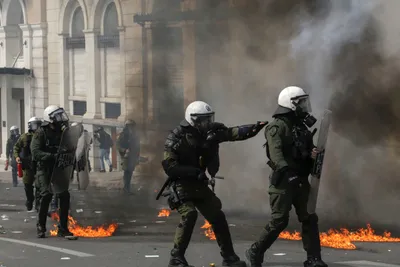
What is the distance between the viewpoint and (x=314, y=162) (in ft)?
25.1

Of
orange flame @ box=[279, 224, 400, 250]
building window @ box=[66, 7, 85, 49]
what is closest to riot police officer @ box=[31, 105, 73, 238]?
orange flame @ box=[279, 224, 400, 250]

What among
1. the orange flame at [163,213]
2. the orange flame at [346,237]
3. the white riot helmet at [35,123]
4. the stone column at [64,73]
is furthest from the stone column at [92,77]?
the orange flame at [346,237]

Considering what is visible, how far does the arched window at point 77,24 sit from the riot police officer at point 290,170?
17476 mm

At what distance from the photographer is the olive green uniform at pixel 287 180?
7.64m

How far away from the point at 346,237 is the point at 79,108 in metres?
15.9

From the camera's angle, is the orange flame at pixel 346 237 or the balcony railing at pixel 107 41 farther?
the balcony railing at pixel 107 41

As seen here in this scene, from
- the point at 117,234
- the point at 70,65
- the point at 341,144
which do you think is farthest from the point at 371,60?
the point at 70,65

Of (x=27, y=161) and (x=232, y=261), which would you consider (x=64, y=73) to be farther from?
(x=232, y=261)

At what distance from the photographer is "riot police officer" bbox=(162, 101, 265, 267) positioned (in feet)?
26.1

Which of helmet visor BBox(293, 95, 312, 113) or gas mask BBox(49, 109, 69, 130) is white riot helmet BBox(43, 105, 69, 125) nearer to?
gas mask BBox(49, 109, 69, 130)

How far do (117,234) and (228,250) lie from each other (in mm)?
3262

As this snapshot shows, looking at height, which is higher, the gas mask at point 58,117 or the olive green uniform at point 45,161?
the gas mask at point 58,117

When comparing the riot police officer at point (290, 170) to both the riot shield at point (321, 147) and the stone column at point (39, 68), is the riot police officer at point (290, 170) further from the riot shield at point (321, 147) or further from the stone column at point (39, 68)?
the stone column at point (39, 68)

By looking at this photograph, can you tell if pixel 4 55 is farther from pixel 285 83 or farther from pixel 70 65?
pixel 285 83
